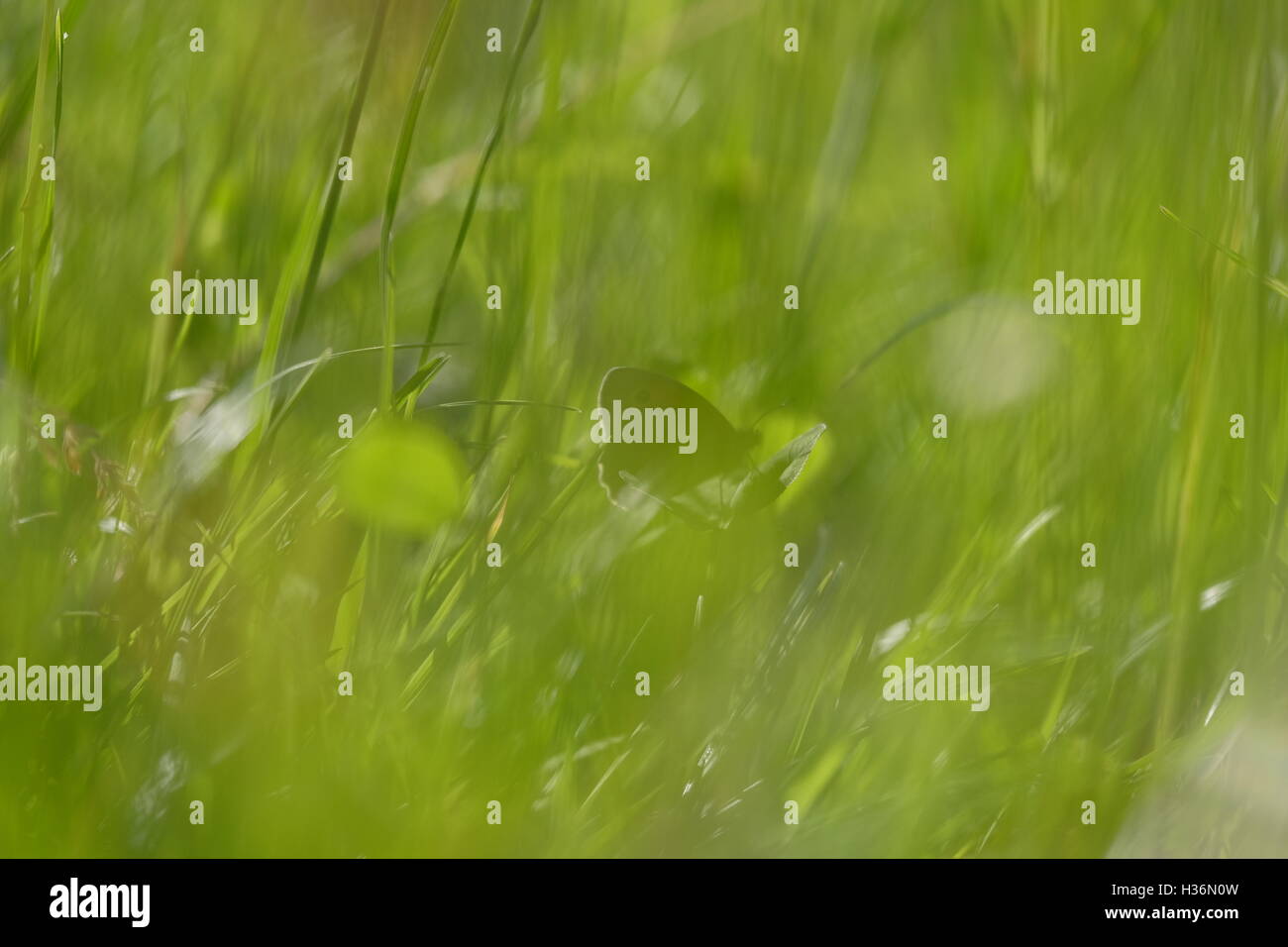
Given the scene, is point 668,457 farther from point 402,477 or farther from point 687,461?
point 402,477

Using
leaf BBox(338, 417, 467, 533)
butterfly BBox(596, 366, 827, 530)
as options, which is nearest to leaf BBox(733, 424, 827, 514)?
butterfly BBox(596, 366, 827, 530)

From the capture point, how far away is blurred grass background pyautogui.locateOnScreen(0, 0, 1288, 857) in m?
0.98

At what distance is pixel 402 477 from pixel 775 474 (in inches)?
13.0

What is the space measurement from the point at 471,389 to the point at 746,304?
26 centimetres

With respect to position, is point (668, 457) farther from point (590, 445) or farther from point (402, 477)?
point (402, 477)

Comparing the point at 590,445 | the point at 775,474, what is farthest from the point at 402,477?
the point at 775,474

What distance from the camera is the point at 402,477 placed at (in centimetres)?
98

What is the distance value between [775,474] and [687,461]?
80 mm

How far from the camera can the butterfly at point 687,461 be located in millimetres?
1000

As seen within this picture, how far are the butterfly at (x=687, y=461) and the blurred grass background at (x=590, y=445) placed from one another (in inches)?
0.7

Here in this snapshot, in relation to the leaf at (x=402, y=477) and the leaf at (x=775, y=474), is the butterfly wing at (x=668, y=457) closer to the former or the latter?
the leaf at (x=775, y=474)

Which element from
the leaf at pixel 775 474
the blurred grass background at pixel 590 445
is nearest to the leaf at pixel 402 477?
the blurred grass background at pixel 590 445

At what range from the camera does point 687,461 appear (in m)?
1.00
